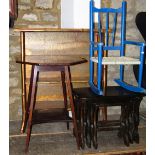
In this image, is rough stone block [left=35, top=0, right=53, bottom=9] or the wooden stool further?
rough stone block [left=35, top=0, right=53, bottom=9]

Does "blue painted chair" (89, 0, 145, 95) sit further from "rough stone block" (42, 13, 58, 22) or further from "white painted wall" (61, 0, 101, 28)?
"rough stone block" (42, 13, 58, 22)

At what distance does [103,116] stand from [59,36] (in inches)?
40.8

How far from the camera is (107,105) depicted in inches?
78.2

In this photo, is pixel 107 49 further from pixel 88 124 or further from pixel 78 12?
pixel 88 124

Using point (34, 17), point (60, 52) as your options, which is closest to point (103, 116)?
point (60, 52)

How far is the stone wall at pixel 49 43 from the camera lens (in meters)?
2.71

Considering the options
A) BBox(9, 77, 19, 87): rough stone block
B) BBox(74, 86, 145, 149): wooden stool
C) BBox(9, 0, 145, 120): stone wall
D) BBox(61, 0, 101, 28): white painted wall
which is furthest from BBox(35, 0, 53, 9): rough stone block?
BBox(74, 86, 145, 149): wooden stool

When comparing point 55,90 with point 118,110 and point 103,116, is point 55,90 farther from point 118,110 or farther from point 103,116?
point 118,110

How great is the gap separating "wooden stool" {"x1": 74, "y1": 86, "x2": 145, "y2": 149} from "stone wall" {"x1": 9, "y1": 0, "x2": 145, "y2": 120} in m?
0.63

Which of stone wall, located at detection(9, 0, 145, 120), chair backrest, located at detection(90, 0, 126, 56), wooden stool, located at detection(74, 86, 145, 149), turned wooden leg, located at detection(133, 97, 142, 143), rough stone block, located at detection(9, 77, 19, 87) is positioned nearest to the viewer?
wooden stool, located at detection(74, 86, 145, 149)

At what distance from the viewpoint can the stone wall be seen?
2.71 metres

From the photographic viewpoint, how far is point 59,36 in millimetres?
2713

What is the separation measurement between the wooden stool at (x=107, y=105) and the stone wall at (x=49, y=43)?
631 mm

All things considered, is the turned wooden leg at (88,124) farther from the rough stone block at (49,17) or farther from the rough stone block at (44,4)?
the rough stone block at (44,4)
